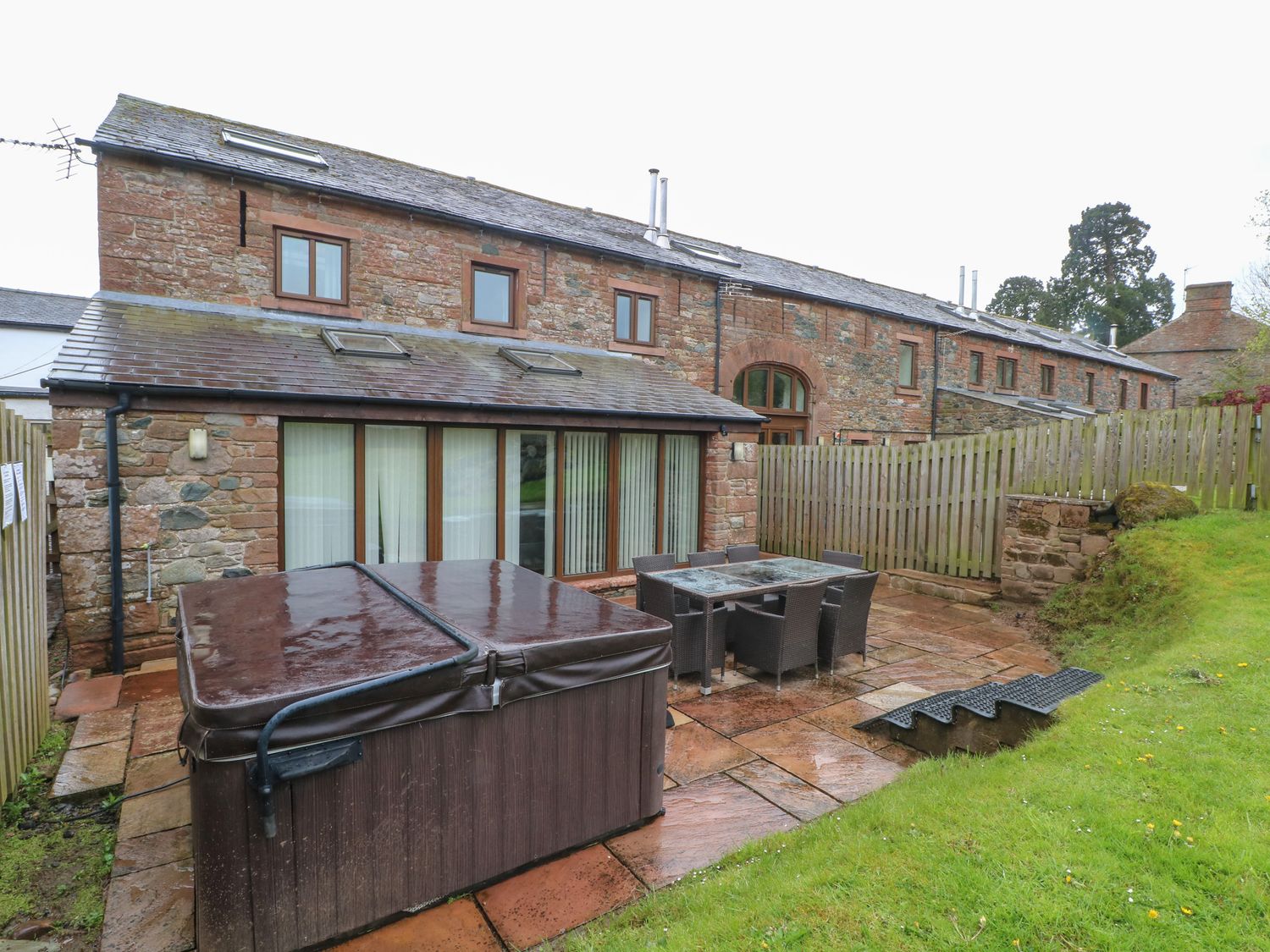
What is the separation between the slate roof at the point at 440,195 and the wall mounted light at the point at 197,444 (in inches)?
165

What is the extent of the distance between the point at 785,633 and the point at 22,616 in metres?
5.43

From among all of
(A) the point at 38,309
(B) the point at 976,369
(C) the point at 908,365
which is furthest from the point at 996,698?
(A) the point at 38,309

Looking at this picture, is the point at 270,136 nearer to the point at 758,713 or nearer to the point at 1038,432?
the point at 758,713

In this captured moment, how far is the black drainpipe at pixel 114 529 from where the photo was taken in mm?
5684

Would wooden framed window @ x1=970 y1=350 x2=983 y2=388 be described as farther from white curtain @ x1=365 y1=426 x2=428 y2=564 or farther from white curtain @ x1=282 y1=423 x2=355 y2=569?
white curtain @ x1=282 y1=423 x2=355 y2=569

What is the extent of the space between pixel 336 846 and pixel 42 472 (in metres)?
4.21

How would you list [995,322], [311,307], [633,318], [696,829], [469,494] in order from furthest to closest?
1. [995,322]
2. [633,318]
3. [311,307]
4. [469,494]
5. [696,829]

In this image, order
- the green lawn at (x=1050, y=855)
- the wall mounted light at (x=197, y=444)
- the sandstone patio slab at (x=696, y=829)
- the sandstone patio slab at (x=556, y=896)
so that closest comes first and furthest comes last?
the green lawn at (x=1050, y=855)
the sandstone patio slab at (x=556, y=896)
the sandstone patio slab at (x=696, y=829)
the wall mounted light at (x=197, y=444)

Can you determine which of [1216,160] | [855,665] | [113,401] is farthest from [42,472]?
[1216,160]

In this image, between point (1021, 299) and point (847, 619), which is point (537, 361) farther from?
point (1021, 299)

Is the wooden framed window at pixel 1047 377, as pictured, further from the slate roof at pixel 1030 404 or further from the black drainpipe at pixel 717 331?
the black drainpipe at pixel 717 331

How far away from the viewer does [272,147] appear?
971cm

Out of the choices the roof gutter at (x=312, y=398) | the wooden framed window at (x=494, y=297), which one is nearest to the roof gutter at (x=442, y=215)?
the wooden framed window at (x=494, y=297)

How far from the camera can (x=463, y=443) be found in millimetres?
7738
